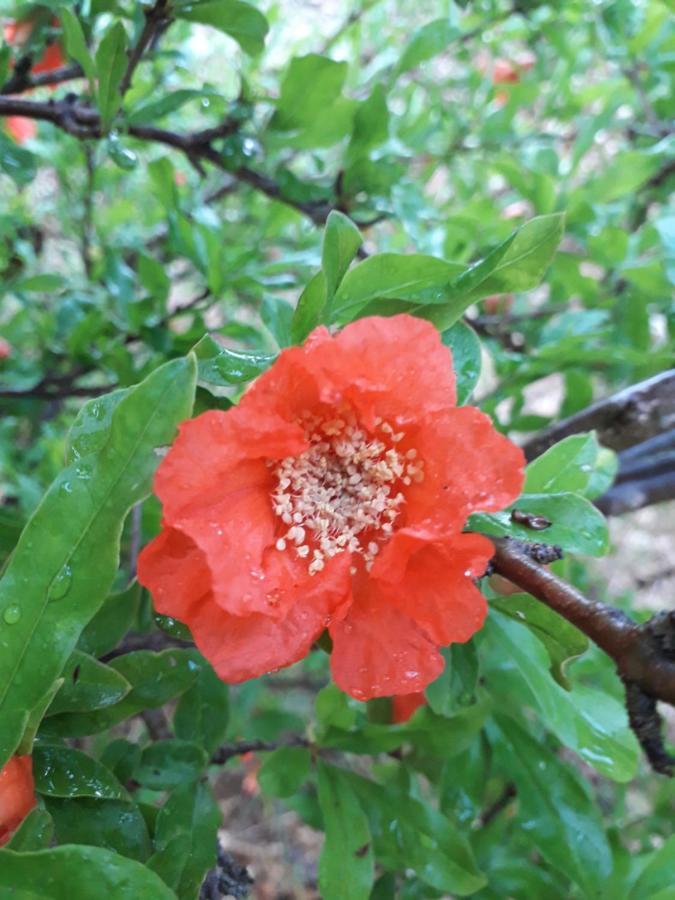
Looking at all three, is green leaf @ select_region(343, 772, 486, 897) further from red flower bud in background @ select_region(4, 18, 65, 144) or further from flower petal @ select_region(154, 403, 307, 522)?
red flower bud in background @ select_region(4, 18, 65, 144)

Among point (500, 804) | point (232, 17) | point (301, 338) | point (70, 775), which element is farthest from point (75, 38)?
point (500, 804)

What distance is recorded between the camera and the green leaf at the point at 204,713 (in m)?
0.72

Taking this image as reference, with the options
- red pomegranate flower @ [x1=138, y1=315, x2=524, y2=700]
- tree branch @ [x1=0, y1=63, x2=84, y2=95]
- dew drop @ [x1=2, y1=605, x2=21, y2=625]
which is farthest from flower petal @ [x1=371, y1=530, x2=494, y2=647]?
tree branch @ [x1=0, y1=63, x2=84, y2=95]

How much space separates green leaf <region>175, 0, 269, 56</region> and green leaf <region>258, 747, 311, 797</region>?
0.67m

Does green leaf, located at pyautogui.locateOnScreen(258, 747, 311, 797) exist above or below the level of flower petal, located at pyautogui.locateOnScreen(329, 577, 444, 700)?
below

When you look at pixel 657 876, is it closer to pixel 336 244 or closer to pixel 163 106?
pixel 336 244

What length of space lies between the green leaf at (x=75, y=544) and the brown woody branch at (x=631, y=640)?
0.23 meters

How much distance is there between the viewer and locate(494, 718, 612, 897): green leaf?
28.6 inches

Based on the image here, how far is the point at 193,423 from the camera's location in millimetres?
437

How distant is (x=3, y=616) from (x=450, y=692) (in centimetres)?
32

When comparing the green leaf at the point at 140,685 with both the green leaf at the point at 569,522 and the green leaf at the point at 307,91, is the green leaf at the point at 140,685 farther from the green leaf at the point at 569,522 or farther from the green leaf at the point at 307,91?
the green leaf at the point at 307,91

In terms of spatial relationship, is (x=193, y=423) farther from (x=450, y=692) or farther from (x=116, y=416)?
(x=450, y=692)

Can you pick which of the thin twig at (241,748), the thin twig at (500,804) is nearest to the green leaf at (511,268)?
the thin twig at (241,748)

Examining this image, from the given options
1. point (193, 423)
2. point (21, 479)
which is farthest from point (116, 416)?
point (21, 479)
